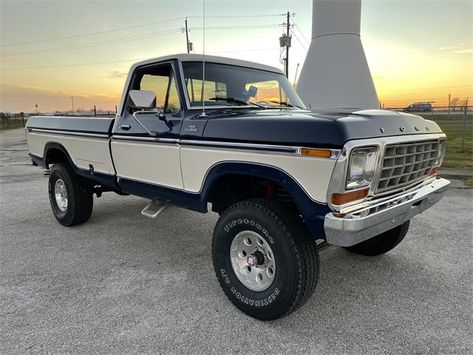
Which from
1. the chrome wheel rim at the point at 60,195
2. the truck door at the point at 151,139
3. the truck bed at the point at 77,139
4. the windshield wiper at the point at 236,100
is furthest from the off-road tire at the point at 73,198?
the windshield wiper at the point at 236,100

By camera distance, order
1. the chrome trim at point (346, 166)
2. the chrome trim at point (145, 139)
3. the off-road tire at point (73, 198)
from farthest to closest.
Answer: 1. the off-road tire at point (73, 198)
2. the chrome trim at point (145, 139)
3. the chrome trim at point (346, 166)

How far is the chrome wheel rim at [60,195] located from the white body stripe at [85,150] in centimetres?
59

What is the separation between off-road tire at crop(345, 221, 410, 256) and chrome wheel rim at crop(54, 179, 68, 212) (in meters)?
4.13

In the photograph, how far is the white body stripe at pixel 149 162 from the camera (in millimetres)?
3699

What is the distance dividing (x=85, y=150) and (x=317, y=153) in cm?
357

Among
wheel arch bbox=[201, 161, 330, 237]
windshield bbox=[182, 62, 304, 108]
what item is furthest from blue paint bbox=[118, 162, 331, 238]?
windshield bbox=[182, 62, 304, 108]

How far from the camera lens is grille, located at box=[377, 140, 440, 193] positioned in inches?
110

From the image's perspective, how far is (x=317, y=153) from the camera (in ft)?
8.27

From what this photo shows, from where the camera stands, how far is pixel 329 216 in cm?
251

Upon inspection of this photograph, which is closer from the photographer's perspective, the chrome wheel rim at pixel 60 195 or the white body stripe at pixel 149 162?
the white body stripe at pixel 149 162

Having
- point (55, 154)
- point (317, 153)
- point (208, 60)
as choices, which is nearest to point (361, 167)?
point (317, 153)

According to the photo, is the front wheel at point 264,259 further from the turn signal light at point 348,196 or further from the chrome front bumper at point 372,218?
the turn signal light at point 348,196

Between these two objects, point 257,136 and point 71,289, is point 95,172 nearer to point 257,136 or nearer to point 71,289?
point 71,289

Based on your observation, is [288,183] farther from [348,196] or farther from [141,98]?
[141,98]
